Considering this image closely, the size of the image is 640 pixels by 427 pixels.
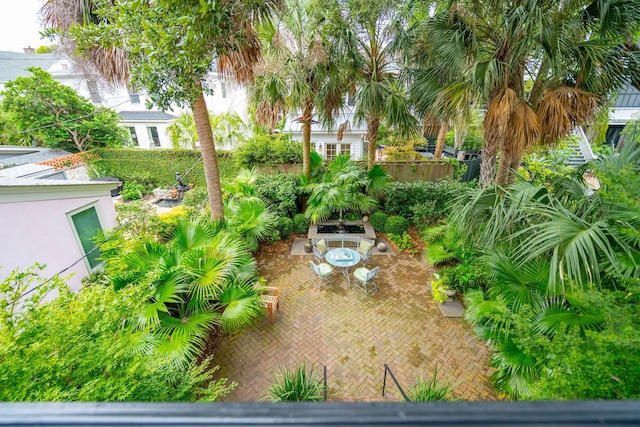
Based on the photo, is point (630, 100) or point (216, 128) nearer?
point (216, 128)

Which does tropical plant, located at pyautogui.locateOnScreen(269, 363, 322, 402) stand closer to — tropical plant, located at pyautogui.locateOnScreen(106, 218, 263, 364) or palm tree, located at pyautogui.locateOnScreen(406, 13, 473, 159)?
tropical plant, located at pyautogui.locateOnScreen(106, 218, 263, 364)

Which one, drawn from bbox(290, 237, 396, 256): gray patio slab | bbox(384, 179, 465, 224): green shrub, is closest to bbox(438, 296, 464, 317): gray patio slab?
bbox(290, 237, 396, 256): gray patio slab

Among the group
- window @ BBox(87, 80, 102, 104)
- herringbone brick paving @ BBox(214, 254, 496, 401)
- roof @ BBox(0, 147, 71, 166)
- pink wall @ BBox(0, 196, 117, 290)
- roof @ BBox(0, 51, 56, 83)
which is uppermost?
roof @ BBox(0, 51, 56, 83)

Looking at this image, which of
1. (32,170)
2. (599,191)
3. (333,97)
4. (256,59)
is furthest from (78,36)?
(32,170)

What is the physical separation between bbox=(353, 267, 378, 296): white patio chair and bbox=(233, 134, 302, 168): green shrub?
6.25m

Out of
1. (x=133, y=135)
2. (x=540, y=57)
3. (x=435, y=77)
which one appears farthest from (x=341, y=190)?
(x=133, y=135)

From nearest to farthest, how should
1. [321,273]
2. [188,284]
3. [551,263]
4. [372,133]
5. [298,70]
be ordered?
[551,263], [188,284], [321,273], [298,70], [372,133]

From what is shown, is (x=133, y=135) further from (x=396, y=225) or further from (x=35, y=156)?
(x=396, y=225)

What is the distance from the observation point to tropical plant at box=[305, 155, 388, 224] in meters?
8.24

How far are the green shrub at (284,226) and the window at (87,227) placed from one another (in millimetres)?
4715

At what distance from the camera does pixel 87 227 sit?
518 centimetres

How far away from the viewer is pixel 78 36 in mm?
3949

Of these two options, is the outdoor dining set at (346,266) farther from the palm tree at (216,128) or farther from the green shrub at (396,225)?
the palm tree at (216,128)

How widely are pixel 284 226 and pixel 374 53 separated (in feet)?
20.1
